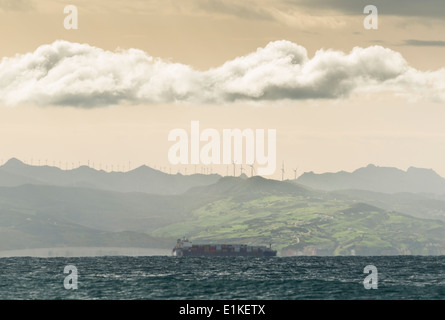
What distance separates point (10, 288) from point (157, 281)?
122 feet
